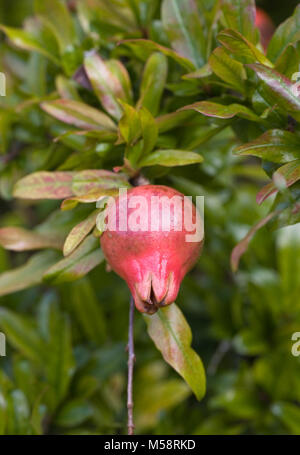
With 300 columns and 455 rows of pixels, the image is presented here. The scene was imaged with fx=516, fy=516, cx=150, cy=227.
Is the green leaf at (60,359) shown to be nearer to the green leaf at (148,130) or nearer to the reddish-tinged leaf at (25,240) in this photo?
the reddish-tinged leaf at (25,240)

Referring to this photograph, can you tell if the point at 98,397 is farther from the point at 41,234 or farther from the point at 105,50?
the point at 105,50

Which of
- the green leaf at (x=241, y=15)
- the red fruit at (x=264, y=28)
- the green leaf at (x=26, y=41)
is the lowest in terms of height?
the green leaf at (x=241, y=15)

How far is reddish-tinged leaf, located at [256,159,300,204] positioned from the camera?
547 mm

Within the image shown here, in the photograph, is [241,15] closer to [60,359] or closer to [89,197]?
[89,197]

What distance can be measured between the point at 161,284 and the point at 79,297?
45 centimetres

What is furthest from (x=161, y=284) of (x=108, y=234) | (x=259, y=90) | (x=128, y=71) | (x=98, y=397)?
(x=98, y=397)

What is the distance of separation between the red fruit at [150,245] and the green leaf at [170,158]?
56 mm

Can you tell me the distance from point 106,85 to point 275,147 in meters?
0.25

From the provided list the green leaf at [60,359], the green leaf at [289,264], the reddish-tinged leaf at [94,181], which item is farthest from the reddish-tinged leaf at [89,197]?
the green leaf at [289,264]

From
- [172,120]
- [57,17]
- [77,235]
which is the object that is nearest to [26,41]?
[57,17]

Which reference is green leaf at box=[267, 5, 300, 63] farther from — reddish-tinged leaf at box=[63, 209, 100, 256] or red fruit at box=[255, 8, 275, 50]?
red fruit at box=[255, 8, 275, 50]

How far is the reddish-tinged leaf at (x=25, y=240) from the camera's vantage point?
72cm

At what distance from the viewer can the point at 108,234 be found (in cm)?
56

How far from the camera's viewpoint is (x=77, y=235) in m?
0.55
